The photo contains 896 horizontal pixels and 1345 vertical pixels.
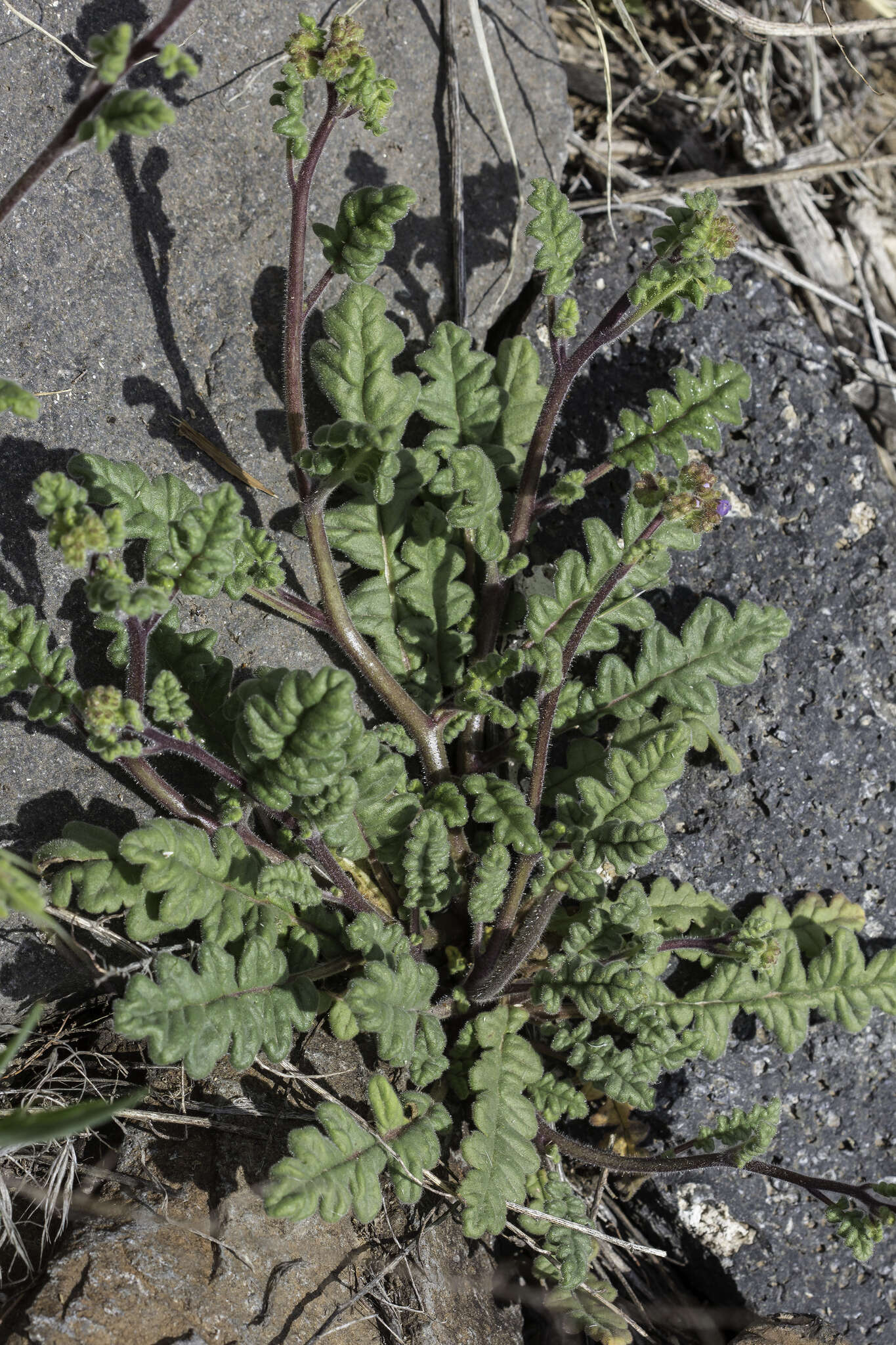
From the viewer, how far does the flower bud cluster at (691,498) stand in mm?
2980

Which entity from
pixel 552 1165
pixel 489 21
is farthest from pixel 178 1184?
pixel 489 21

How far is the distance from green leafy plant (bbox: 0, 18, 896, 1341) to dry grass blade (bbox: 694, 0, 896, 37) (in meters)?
1.39

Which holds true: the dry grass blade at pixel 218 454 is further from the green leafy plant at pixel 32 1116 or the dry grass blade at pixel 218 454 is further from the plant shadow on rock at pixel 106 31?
the green leafy plant at pixel 32 1116

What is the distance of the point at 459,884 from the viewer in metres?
3.59

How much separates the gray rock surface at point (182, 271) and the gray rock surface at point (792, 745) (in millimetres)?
753

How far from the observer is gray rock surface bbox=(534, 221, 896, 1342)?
385 centimetres

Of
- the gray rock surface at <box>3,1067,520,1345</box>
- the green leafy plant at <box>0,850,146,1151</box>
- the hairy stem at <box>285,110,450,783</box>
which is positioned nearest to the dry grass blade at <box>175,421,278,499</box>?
the hairy stem at <box>285,110,450,783</box>

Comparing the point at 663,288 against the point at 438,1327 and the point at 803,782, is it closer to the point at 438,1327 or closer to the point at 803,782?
the point at 803,782

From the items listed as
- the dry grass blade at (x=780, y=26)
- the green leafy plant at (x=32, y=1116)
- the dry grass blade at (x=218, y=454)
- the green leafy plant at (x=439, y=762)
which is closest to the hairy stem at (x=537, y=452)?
the green leafy plant at (x=439, y=762)

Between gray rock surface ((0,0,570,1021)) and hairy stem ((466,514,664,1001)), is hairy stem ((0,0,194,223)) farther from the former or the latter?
hairy stem ((466,514,664,1001))

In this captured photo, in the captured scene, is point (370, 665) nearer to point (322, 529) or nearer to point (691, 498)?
point (322, 529)

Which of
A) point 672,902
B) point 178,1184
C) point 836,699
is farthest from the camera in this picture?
point 836,699

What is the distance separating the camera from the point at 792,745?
403 centimetres

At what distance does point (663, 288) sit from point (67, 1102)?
9.99ft
